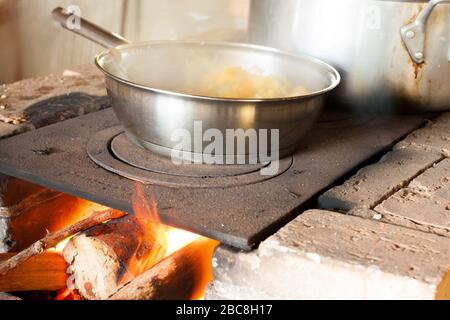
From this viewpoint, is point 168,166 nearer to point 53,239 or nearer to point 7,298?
point 53,239

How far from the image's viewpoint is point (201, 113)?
1225 millimetres

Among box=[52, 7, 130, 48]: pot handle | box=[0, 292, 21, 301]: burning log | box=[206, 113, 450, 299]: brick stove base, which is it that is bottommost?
box=[0, 292, 21, 301]: burning log

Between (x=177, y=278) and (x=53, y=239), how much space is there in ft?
0.96

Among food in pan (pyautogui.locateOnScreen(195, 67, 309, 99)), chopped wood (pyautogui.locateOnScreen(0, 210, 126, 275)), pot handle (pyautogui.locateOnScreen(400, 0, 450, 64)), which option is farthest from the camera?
pot handle (pyautogui.locateOnScreen(400, 0, 450, 64))

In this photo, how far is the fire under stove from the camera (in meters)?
1.13

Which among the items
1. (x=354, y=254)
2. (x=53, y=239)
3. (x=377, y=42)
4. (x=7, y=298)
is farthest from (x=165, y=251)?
(x=377, y=42)

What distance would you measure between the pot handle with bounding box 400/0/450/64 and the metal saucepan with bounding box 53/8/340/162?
0.26 meters

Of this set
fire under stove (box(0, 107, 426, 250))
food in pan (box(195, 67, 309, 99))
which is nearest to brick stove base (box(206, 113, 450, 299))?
fire under stove (box(0, 107, 426, 250))

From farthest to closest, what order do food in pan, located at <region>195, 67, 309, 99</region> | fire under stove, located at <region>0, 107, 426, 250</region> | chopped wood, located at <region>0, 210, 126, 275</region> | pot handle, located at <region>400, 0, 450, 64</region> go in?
1. pot handle, located at <region>400, 0, 450, 64</region>
2. food in pan, located at <region>195, 67, 309, 99</region>
3. chopped wood, located at <region>0, 210, 126, 275</region>
4. fire under stove, located at <region>0, 107, 426, 250</region>

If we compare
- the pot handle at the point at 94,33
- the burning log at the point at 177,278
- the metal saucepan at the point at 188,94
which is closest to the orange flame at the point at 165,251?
the burning log at the point at 177,278

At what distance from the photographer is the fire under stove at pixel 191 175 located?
1.13 m

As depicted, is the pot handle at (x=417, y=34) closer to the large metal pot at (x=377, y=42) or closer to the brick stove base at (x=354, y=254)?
the large metal pot at (x=377, y=42)

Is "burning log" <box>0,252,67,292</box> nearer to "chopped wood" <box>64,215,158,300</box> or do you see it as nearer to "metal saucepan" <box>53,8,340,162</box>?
"chopped wood" <box>64,215,158,300</box>

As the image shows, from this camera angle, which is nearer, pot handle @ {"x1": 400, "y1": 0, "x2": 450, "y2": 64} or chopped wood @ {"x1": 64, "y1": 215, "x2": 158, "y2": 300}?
chopped wood @ {"x1": 64, "y1": 215, "x2": 158, "y2": 300}
